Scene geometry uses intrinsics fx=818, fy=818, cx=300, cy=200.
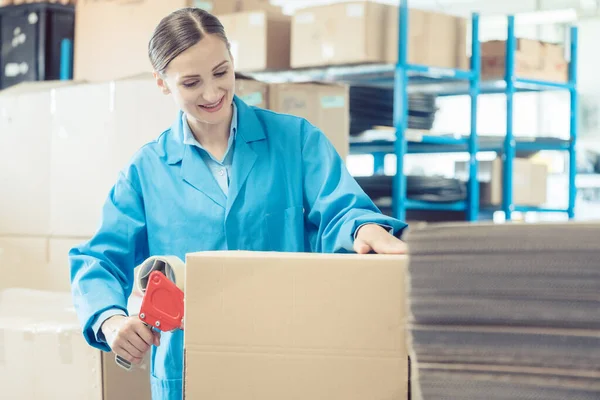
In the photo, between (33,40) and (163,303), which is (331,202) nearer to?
(163,303)

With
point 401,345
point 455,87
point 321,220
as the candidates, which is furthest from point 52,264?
point 455,87

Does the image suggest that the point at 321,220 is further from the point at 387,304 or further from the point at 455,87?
the point at 455,87

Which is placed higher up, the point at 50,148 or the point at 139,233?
the point at 50,148

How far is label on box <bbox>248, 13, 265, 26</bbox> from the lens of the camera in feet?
14.0

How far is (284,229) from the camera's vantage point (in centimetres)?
180

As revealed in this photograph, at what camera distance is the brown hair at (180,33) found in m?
1.72

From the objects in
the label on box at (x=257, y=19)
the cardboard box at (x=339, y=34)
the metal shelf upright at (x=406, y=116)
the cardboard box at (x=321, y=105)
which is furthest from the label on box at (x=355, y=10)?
the cardboard box at (x=321, y=105)

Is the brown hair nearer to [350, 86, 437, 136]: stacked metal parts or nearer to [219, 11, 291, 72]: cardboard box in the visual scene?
[219, 11, 291, 72]: cardboard box

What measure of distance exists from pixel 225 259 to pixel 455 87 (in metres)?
4.73

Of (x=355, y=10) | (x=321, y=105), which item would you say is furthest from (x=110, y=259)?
(x=355, y=10)

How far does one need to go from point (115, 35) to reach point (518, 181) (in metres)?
3.57

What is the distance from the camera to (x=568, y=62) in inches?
249

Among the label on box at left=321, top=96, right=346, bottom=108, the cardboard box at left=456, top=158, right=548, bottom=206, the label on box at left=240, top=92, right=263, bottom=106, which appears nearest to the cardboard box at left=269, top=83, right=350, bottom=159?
the label on box at left=321, top=96, right=346, bottom=108

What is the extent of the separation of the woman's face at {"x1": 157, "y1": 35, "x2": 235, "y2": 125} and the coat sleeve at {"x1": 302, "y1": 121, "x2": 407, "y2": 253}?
222mm
